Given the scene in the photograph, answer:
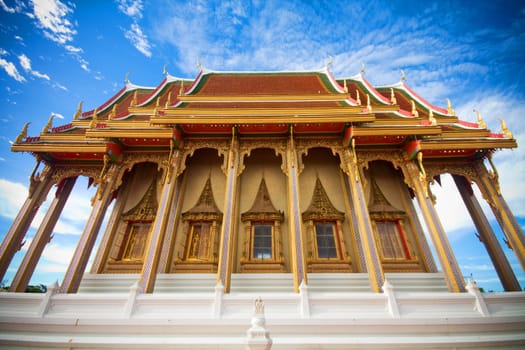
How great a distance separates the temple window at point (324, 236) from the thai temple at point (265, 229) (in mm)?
47

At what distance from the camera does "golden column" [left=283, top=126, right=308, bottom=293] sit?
18.7 feet

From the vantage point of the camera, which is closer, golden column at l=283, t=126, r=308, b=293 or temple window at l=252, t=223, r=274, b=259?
golden column at l=283, t=126, r=308, b=293

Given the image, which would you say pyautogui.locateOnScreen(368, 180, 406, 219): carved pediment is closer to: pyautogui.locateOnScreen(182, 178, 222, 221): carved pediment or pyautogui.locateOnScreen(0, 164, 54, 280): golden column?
pyautogui.locateOnScreen(182, 178, 222, 221): carved pediment

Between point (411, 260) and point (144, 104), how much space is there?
10.9 metres

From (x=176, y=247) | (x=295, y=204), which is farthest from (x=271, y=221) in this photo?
(x=176, y=247)

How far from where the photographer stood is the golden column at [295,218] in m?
5.70

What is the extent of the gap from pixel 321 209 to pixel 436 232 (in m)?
3.09

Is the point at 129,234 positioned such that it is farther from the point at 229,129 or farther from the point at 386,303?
the point at 386,303

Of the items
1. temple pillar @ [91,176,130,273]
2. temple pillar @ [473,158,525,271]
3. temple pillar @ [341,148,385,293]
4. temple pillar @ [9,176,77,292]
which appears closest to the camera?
temple pillar @ [341,148,385,293]

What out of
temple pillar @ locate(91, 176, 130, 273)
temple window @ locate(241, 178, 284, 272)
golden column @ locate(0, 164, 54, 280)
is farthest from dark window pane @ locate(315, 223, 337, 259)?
golden column @ locate(0, 164, 54, 280)

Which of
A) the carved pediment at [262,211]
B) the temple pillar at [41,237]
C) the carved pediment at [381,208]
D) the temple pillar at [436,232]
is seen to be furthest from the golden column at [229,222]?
the temple pillar at [41,237]

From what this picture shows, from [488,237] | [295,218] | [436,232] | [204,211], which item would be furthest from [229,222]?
[488,237]

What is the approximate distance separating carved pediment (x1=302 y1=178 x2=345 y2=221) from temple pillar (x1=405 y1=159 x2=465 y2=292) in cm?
225

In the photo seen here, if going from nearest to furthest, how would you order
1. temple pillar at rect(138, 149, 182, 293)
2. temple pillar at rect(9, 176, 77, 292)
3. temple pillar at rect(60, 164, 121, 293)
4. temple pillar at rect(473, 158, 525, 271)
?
temple pillar at rect(138, 149, 182, 293)
temple pillar at rect(60, 164, 121, 293)
temple pillar at rect(473, 158, 525, 271)
temple pillar at rect(9, 176, 77, 292)
